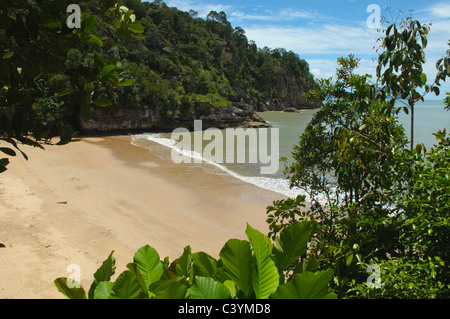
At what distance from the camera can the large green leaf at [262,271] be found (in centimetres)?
111

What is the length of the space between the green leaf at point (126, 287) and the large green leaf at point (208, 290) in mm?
176

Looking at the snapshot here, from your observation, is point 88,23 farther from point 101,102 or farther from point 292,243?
point 292,243

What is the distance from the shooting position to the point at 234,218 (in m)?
9.64

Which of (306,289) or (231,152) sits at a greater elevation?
(306,289)

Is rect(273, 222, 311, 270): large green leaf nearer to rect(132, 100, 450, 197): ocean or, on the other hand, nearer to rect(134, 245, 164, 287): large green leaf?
rect(134, 245, 164, 287): large green leaf

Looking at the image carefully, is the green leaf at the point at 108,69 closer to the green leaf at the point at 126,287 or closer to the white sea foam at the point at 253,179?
the green leaf at the point at 126,287

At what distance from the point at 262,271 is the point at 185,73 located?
4035 centimetres

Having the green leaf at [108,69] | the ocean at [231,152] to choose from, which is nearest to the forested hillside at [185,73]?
the green leaf at [108,69]

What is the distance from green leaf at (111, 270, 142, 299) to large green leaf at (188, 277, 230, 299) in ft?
0.58

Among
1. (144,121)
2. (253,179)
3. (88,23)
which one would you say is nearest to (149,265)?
(88,23)

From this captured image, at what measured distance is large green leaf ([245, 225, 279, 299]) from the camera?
111 cm

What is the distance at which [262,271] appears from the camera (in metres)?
1.14
